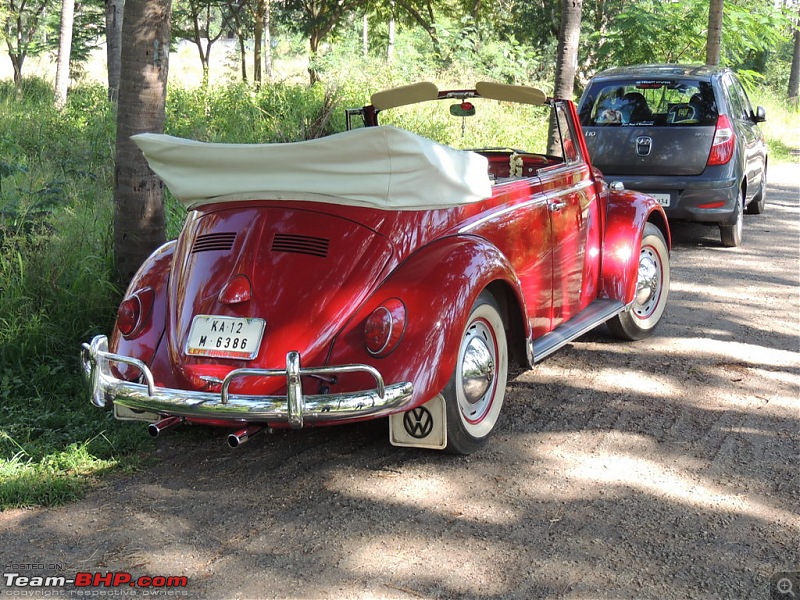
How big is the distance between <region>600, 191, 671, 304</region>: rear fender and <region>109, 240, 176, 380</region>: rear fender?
298cm

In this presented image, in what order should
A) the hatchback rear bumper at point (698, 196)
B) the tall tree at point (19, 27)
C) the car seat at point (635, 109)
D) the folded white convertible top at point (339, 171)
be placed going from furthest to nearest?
the tall tree at point (19, 27) → the car seat at point (635, 109) → the hatchback rear bumper at point (698, 196) → the folded white convertible top at point (339, 171)

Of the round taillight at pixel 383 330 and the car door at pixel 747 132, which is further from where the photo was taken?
the car door at pixel 747 132

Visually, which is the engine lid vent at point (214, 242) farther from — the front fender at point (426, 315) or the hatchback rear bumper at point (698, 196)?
the hatchback rear bumper at point (698, 196)

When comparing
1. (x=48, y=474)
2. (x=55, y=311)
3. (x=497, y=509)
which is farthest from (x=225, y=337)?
(x=55, y=311)

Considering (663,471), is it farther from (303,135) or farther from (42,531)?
(303,135)

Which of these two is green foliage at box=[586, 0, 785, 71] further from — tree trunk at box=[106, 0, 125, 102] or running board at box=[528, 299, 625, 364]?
running board at box=[528, 299, 625, 364]

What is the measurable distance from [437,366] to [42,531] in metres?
1.80

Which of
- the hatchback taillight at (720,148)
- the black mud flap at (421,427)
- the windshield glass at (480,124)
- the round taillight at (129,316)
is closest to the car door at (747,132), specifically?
the hatchback taillight at (720,148)

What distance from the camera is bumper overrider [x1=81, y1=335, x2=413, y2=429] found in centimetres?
348

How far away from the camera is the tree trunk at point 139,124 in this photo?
18.4 feet

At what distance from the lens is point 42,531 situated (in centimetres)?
356

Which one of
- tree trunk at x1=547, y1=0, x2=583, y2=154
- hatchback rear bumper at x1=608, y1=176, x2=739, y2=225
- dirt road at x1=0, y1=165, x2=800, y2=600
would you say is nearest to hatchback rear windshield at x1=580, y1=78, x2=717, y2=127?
hatchback rear bumper at x1=608, y1=176, x2=739, y2=225

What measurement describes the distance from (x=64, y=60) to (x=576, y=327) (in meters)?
14.5

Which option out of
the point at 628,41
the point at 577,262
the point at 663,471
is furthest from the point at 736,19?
the point at 663,471
